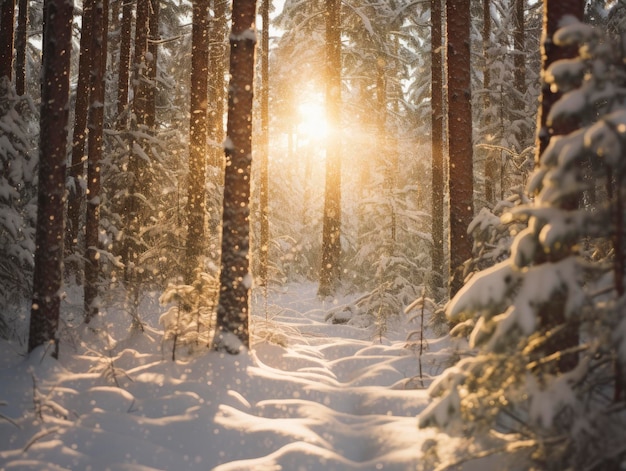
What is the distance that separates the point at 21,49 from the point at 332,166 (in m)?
10.8

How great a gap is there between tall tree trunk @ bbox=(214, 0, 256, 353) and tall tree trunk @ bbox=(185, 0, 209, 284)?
10.2ft

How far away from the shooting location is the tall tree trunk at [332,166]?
16.2 metres

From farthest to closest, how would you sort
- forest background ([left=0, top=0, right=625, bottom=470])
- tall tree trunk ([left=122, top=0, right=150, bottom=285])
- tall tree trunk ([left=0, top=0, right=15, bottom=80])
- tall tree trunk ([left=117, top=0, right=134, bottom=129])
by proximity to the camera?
tall tree trunk ([left=117, top=0, right=134, bottom=129]) → tall tree trunk ([left=122, top=0, right=150, bottom=285]) → tall tree trunk ([left=0, top=0, right=15, bottom=80]) → forest background ([left=0, top=0, right=625, bottom=470])

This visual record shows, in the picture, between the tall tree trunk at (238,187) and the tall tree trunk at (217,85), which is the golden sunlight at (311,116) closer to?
the tall tree trunk at (217,85)

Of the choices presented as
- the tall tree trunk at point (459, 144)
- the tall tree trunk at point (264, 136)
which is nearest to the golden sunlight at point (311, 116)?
the tall tree trunk at point (264, 136)

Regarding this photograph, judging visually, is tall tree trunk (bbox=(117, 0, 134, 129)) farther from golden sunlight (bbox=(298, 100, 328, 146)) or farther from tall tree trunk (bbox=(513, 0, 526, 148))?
tall tree trunk (bbox=(513, 0, 526, 148))

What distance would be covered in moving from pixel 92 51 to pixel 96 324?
612 cm

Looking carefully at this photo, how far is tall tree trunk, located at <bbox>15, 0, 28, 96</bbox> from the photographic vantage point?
47.7 feet

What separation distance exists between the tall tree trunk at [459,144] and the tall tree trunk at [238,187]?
3.51m

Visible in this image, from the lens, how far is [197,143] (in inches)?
412

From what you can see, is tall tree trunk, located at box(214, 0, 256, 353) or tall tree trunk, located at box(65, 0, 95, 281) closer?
tall tree trunk, located at box(214, 0, 256, 353)

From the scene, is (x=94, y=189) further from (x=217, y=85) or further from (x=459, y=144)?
(x=217, y=85)

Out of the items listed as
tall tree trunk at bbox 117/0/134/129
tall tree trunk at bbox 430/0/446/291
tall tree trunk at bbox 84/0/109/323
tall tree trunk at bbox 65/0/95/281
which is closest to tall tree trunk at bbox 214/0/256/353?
tall tree trunk at bbox 84/0/109/323

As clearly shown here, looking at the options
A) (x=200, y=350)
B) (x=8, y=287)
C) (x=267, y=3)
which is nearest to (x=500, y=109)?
(x=267, y=3)
